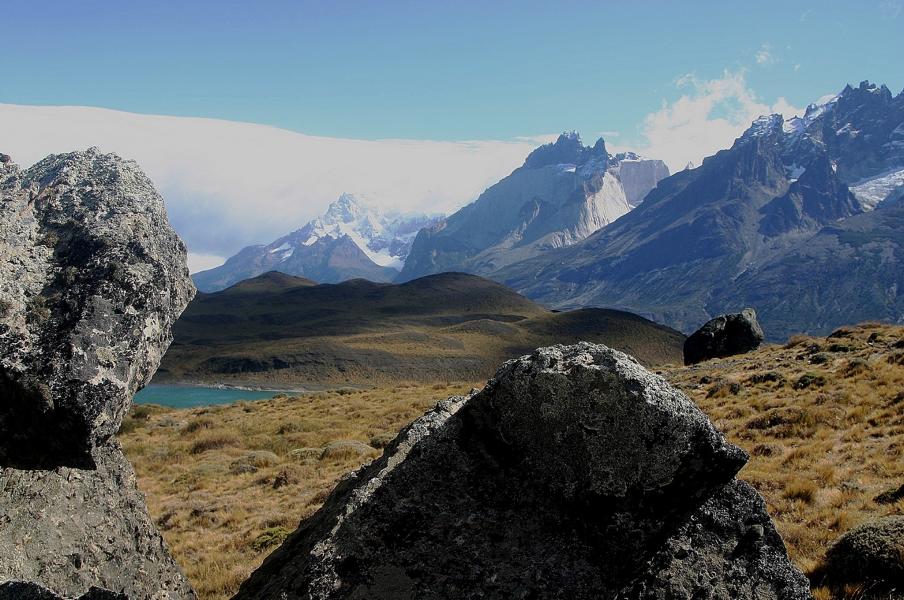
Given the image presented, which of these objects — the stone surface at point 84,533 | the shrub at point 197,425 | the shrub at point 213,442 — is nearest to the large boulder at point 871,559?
the stone surface at point 84,533

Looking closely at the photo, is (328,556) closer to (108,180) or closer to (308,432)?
(108,180)

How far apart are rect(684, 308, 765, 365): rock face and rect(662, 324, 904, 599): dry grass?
27877 mm

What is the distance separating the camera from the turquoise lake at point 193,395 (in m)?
116

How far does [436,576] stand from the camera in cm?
532

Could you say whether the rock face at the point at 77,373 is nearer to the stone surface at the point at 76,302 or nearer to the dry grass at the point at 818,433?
the stone surface at the point at 76,302

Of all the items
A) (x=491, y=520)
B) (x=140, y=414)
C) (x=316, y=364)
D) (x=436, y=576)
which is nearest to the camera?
(x=436, y=576)

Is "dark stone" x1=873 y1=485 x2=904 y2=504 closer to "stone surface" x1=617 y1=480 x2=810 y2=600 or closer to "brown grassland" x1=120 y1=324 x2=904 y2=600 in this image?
"brown grassland" x1=120 y1=324 x2=904 y2=600

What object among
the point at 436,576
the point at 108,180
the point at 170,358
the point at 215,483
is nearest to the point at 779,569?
the point at 436,576

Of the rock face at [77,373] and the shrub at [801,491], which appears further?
the shrub at [801,491]

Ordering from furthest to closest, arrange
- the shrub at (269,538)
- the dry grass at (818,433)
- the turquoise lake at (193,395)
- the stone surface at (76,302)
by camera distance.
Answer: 1. the turquoise lake at (193,395)
2. the shrub at (269,538)
3. the dry grass at (818,433)
4. the stone surface at (76,302)

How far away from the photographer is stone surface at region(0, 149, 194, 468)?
6.12 m

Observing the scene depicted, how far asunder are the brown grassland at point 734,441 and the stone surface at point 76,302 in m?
5.88

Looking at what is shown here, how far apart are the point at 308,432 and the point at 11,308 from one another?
26286mm

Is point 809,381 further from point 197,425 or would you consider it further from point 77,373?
point 197,425
